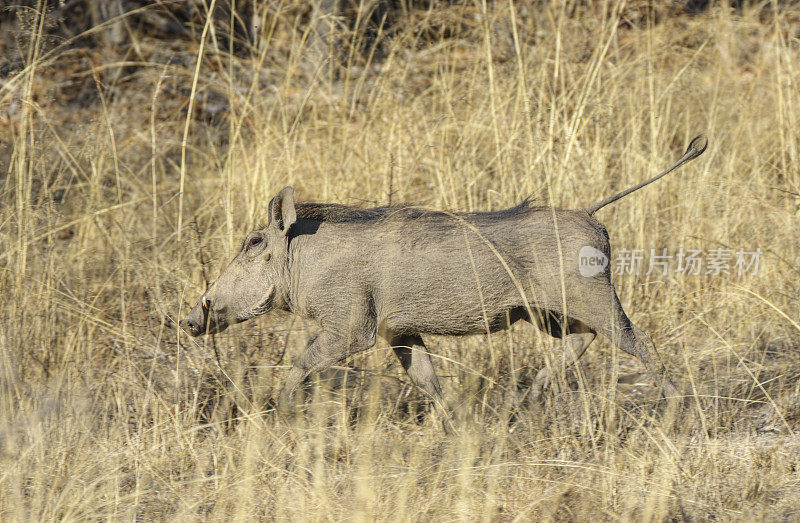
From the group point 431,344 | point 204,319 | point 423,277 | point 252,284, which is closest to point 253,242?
point 252,284

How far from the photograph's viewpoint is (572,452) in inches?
122

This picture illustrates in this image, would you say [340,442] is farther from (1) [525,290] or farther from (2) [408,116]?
(2) [408,116]

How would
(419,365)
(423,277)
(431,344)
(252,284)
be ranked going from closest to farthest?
(423,277), (252,284), (419,365), (431,344)

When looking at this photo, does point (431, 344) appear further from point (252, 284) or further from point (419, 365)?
point (252, 284)

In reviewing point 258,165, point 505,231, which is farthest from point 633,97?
point 505,231

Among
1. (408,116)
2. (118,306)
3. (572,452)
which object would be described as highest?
(408,116)

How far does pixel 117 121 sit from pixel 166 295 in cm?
298

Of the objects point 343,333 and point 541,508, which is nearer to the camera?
point 541,508

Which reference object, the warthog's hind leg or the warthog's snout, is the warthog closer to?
the warthog's snout

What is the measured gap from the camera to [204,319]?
3375 millimetres

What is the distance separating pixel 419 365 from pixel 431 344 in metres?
0.57

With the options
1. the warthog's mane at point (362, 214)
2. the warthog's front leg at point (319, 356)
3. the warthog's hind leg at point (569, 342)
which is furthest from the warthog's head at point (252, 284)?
the warthog's hind leg at point (569, 342)

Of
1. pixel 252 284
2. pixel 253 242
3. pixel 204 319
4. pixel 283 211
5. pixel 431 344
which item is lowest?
pixel 431 344

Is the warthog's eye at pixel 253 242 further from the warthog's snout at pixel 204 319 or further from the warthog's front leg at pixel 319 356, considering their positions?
the warthog's front leg at pixel 319 356
